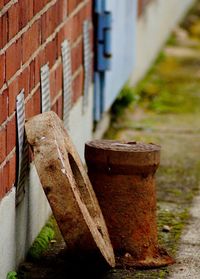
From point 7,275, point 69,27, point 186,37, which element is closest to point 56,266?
point 7,275

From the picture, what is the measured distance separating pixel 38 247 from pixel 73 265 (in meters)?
0.30

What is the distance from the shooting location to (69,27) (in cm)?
646

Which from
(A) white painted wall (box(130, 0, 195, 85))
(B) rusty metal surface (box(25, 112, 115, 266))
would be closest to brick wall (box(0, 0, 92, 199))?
(B) rusty metal surface (box(25, 112, 115, 266))

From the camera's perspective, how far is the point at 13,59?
16.5ft

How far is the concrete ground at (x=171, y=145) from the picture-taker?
17.7ft

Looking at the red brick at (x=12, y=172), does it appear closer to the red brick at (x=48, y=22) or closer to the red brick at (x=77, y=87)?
the red brick at (x=48, y=22)

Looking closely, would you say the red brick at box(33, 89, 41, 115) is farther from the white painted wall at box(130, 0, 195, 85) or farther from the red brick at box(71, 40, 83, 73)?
the white painted wall at box(130, 0, 195, 85)

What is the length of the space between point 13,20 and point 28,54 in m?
0.40

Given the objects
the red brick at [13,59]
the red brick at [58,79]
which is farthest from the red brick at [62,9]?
the red brick at [13,59]

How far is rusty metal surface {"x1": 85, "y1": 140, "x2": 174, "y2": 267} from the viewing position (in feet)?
17.7

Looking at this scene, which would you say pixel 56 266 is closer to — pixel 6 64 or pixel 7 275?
pixel 7 275

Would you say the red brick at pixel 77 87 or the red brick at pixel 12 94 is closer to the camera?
the red brick at pixel 12 94

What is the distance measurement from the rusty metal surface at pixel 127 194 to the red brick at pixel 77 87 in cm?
123

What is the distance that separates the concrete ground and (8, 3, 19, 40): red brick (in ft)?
3.31
